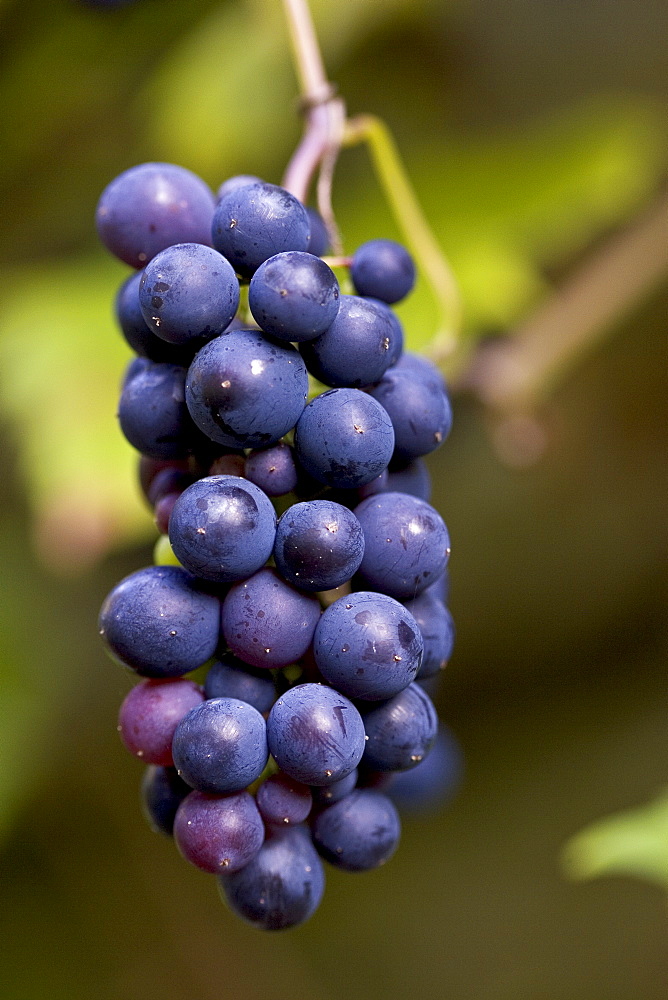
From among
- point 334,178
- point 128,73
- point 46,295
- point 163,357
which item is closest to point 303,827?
point 163,357

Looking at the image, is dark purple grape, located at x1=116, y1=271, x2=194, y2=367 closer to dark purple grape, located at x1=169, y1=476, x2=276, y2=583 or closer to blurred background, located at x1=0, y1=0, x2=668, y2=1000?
dark purple grape, located at x1=169, y1=476, x2=276, y2=583

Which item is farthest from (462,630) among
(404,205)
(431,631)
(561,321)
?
(431,631)

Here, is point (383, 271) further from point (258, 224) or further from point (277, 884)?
point (277, 884)

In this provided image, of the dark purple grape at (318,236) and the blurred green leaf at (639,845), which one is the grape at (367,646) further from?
the blurred green leaf at (639,845)

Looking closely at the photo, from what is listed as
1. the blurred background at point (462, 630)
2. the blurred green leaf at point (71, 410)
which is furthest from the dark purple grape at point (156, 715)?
the blurred background at point (462, 630)

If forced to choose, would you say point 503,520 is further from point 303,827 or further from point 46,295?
point 303,827

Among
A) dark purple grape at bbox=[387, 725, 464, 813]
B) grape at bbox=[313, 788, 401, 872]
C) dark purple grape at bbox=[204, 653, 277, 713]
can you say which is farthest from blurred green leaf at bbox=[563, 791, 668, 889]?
dark purple grape at bbox=[204, 653, 277, 713]

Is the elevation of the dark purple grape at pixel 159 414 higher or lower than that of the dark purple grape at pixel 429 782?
higher
